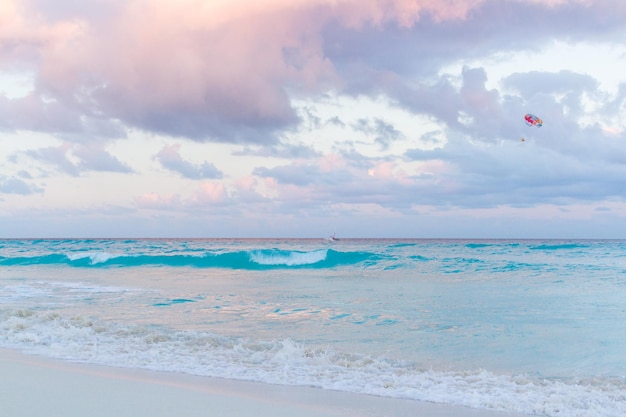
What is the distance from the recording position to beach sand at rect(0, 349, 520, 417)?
16.9 ft

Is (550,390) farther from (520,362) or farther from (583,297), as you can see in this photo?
(583,297)

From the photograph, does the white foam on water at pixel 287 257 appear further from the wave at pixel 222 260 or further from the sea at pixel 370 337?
the sea at pixel 370 337

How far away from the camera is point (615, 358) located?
8.52 metres

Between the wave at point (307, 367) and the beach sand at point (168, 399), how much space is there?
37 centimetres

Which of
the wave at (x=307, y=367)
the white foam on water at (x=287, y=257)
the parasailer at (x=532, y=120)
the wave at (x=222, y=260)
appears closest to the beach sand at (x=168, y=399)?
the wave at (x=307, y=367)

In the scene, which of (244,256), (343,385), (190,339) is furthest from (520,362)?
(244,256)

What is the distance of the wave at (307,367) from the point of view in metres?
6.13

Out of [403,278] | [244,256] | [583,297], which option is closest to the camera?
[583,297]

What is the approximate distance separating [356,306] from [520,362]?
6.38 metres

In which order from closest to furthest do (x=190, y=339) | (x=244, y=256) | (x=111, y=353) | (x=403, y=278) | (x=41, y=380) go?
(x=41, y=380), (x=111, y=353), (x=190, y=339), (x=403, y=278), (x=244, y=256)

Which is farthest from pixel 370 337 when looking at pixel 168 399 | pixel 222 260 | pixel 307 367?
pixel 222 260

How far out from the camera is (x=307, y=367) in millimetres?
7645

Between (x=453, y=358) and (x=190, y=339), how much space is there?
4.50 m

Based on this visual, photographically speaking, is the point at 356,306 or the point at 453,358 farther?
the point at 356,306
